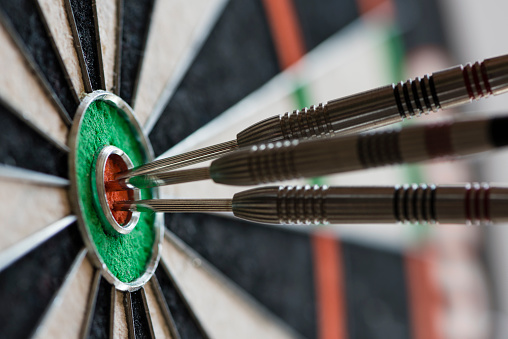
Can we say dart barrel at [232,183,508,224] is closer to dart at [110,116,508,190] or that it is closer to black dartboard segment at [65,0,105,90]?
dart at [110,116,508,190]

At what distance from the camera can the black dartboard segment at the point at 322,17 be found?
32.1 inches

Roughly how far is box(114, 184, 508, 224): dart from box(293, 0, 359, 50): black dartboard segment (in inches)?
17.6

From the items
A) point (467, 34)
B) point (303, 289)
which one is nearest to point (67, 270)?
point (303, 289)

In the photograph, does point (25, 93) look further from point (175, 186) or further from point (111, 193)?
point (175, 186)

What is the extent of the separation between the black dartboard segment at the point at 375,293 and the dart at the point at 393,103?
420mm

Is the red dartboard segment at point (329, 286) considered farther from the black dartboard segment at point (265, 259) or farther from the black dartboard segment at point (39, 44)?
the black dartboard segment at point (39, 44)

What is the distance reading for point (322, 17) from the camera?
0.85 m

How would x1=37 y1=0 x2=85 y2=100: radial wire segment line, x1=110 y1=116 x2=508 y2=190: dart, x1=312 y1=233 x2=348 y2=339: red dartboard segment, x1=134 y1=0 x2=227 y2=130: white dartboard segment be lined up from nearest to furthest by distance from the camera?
1. x1=110 y1=116 x2=508 y2=190: dart
2. x1=37 y1=0 x2=85 y2=100: radial wire segment line
3. x1=134 y1=0 x2=227 y2=130: white dartboard segment
4. x1=312 y1=233 x2=348 y2=339: red dartboard segment

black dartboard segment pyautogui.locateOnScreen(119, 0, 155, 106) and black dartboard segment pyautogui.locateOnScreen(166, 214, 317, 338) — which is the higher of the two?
black dartboard segment pyautogui.locateOnScreen(119, 0, 155, 106)

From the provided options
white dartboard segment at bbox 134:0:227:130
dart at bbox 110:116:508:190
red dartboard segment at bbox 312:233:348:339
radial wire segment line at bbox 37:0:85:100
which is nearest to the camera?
dart at bbox 110:116:508:190

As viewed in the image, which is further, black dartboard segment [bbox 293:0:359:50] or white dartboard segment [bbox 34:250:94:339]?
black dartboard segment [bbox 293:0:359:50]

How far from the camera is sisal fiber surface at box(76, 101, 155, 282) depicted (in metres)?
0.44

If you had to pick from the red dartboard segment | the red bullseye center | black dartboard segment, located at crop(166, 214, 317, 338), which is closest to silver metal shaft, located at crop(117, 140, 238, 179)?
the red bullseye center

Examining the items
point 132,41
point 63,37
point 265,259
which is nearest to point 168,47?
point 132,41
